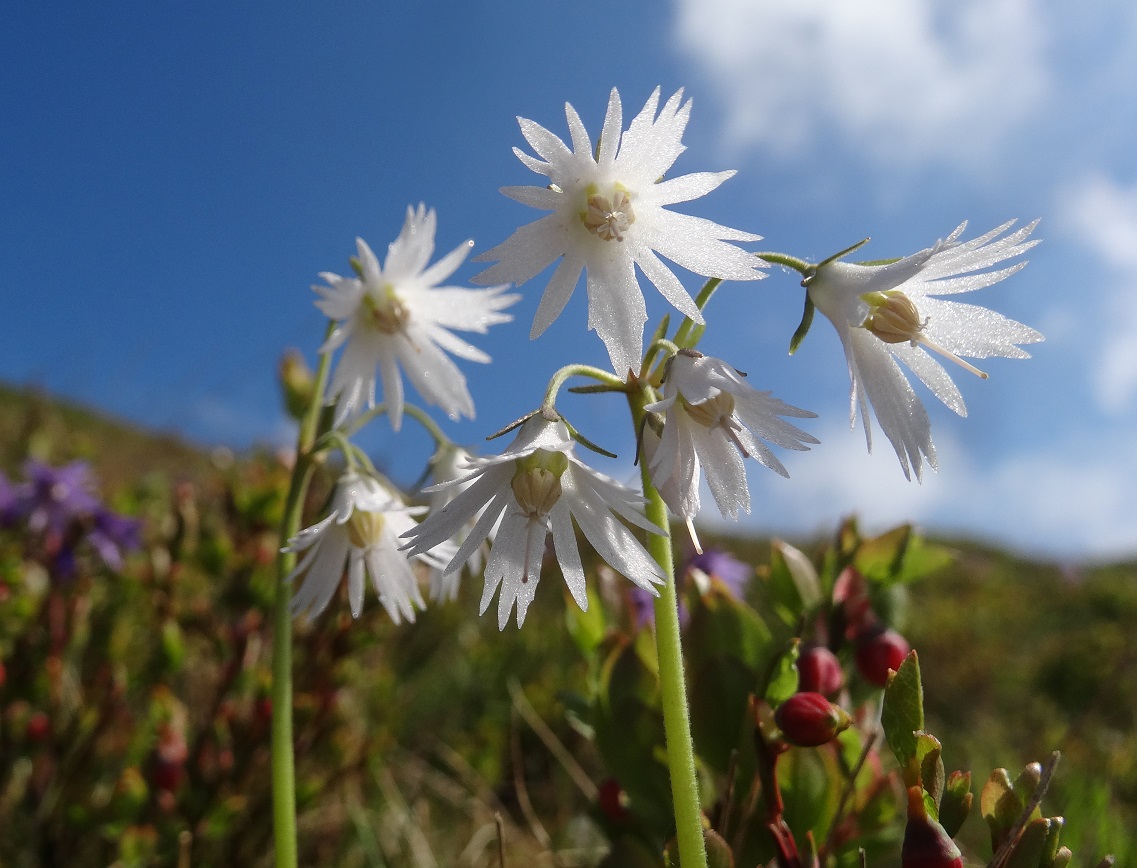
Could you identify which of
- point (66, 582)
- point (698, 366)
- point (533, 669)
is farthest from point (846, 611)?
point (533, 669)

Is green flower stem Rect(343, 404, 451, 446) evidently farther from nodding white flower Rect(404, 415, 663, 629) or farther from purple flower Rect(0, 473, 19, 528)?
purple flower Rect(0, 473, 19, 528)

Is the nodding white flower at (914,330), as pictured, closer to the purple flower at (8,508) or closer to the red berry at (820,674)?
the red berry at (820,674)

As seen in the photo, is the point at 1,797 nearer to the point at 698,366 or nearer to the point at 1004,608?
the point at 698,366

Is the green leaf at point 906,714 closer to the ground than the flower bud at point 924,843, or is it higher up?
higher up

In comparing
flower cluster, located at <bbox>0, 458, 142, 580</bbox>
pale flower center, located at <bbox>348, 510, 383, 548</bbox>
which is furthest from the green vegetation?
pale flower center, located at <bbox>348, 510, 383, 548</bbox>

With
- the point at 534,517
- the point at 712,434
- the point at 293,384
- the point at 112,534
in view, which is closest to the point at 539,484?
the point at 534,517

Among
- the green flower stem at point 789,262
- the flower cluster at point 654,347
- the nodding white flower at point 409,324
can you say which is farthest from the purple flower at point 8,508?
the green flower stem at point 789,262
